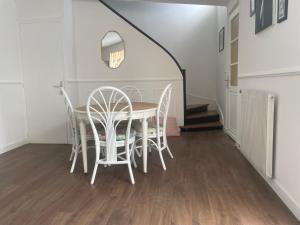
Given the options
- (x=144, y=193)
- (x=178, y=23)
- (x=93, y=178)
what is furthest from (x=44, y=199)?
(x=178, y=23)

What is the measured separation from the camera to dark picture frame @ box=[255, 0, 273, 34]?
232 centimetres

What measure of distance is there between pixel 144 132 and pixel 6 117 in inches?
91.7

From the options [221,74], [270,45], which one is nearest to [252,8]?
[270,45]

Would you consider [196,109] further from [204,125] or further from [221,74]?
[221,74]

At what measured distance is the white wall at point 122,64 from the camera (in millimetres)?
4457

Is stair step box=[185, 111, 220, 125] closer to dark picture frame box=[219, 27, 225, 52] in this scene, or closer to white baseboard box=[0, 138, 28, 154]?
dark picture frame box=[219, 27, 225, 52]

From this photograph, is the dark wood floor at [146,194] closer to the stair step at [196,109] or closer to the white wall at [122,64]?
the white wall at [122,64]

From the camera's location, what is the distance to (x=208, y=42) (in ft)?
19.1

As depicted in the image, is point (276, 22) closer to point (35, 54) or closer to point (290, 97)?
point (290, 97)

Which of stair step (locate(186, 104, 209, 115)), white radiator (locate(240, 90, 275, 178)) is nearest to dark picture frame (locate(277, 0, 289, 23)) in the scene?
white radiator (locate(240, 90, 275, 178))

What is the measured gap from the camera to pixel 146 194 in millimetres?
2311

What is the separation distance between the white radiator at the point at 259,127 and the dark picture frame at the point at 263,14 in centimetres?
64

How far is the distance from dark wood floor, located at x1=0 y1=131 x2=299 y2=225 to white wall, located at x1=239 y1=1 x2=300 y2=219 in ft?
0.61

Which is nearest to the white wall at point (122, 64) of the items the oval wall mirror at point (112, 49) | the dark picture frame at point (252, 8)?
the oval wall mirror at point (112, 49)
